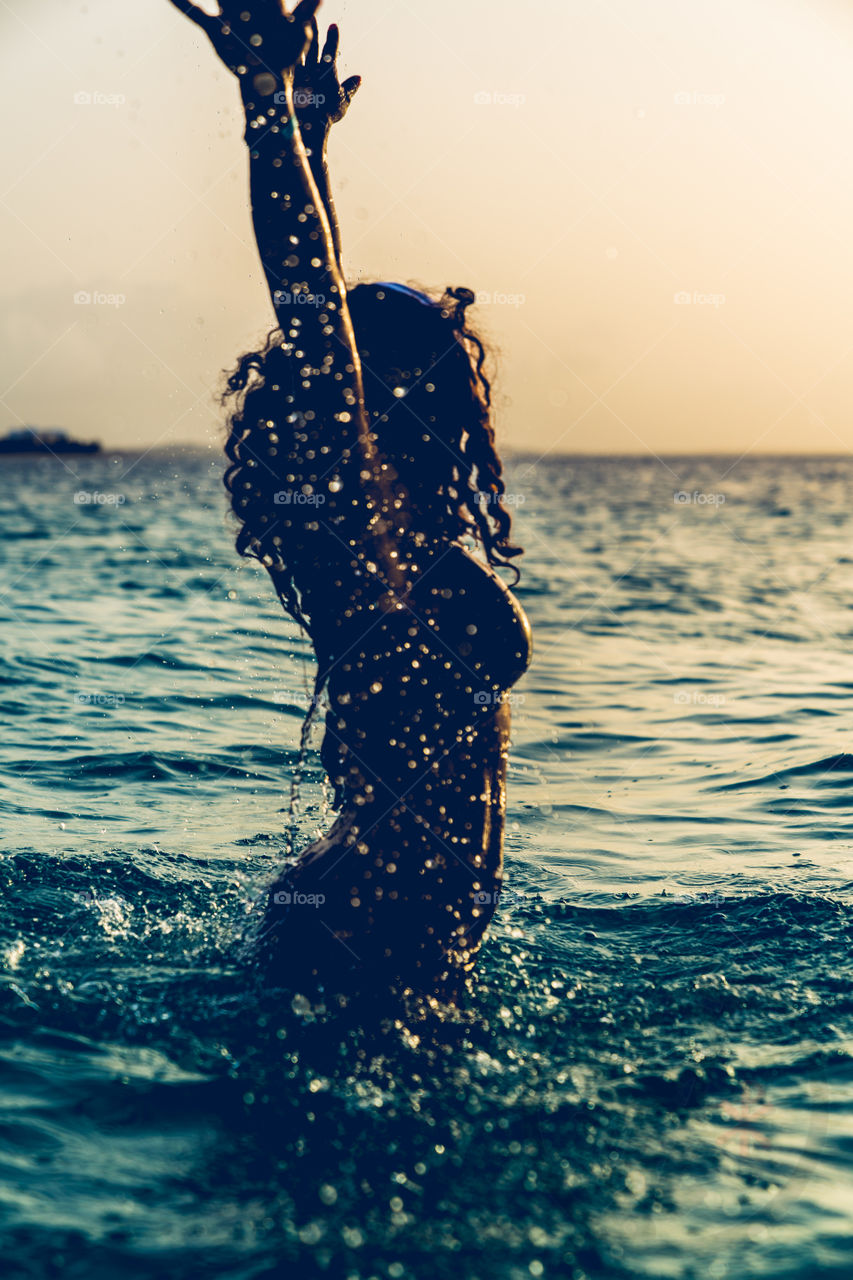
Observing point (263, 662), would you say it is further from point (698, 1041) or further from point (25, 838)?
point (698, 1041)

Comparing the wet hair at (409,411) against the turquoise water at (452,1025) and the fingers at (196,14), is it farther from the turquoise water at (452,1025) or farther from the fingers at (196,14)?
the fingers at (196,14)

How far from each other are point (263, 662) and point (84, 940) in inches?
259

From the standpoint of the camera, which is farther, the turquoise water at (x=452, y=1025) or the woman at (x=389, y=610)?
the woman at (x=389, y=610)

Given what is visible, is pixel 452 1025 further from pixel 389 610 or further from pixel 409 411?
pixel 409 411

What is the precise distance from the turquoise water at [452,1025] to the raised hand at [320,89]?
1591mm

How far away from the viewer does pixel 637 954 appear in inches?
182

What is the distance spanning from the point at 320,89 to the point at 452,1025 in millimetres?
2752

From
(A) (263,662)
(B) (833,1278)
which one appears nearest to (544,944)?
(B) (833,1278)

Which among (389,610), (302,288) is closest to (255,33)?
(302,288)

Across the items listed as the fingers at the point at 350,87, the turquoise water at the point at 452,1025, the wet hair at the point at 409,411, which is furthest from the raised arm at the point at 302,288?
the turquoise water at the point at 452,1025

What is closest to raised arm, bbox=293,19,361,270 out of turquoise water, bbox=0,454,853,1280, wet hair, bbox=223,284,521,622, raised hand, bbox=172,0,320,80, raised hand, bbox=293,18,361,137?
raised hand, bbox=293,18,361,137

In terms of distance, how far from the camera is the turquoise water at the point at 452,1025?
275 cm

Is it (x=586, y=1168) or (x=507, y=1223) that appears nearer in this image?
(x=507, y=1223)

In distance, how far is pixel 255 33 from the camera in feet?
8.48
